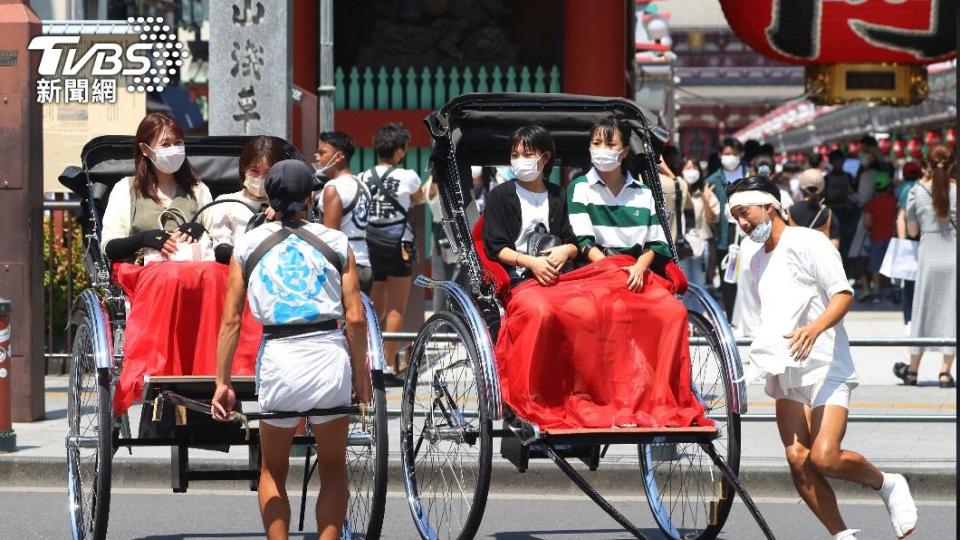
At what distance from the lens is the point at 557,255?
23.9ft

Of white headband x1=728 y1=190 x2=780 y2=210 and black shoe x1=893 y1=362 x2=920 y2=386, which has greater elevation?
white headband x1=728 y1=190 x2=780 y2=210

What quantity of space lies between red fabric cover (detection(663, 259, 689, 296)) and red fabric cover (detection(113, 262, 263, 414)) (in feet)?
5.64

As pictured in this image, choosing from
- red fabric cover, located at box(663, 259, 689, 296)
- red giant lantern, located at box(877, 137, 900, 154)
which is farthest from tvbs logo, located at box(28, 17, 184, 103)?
red giant lantern, located at box(877, 137, 900, 154)

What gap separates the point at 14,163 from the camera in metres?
10.3

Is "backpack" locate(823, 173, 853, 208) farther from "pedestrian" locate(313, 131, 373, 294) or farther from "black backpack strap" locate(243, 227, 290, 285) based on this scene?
"black backpack strap" locate(243, 227, 290, 285)

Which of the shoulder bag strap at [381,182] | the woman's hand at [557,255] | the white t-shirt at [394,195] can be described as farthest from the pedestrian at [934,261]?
the woman's hand at [557,255]

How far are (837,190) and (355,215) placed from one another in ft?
34.5

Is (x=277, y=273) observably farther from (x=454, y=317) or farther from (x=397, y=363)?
(x=397, y=363)

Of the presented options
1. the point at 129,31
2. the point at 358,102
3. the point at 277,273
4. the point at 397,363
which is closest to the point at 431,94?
the point at 358,102

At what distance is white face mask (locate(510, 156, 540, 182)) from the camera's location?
7.49 metres

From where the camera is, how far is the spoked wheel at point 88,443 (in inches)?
256

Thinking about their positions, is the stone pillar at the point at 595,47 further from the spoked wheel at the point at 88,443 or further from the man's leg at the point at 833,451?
the man's leg at the point at 833,451

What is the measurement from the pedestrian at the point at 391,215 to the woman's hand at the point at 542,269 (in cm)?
475

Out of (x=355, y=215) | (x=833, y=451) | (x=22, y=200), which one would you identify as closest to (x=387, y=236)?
(x=355, y=215)
